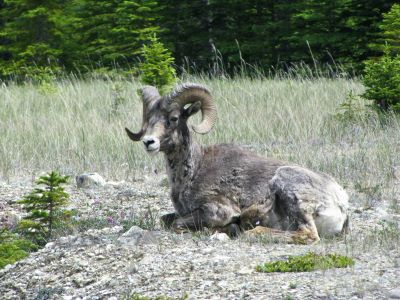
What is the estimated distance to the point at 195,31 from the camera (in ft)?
102

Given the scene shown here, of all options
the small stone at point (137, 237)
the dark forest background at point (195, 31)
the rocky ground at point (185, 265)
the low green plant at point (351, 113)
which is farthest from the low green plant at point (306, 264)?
the dark forest background at point (195, 31)

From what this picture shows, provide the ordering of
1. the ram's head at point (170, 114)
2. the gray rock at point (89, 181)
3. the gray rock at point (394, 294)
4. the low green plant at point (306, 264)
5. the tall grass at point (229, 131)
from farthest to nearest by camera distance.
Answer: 1. the tall grass at point (229, 131)
2. the gray rock at point (89, 181)
3. the ram's head at point (170, 114)
4. the low green plant at point (306, 264)
5. the gray rock at point (394, 294)

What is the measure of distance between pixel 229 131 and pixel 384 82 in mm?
2791

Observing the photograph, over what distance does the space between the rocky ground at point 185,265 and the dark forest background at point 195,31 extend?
17.1 m

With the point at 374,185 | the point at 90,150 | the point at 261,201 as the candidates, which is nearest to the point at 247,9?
the point at 90,150

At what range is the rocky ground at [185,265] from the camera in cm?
688

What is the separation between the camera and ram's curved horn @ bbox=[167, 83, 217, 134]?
980cm

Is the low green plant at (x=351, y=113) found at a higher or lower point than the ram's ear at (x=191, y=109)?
higher

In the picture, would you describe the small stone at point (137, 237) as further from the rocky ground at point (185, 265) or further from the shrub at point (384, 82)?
the shrub at point (384, 82)

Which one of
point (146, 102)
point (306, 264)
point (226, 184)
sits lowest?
point (306, 264)

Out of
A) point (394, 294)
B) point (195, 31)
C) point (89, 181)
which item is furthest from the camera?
point (195, 31)

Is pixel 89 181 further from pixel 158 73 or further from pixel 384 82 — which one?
pixel 384 82

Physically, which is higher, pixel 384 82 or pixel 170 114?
pixel 384 82

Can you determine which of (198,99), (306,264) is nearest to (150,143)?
(198,99)
